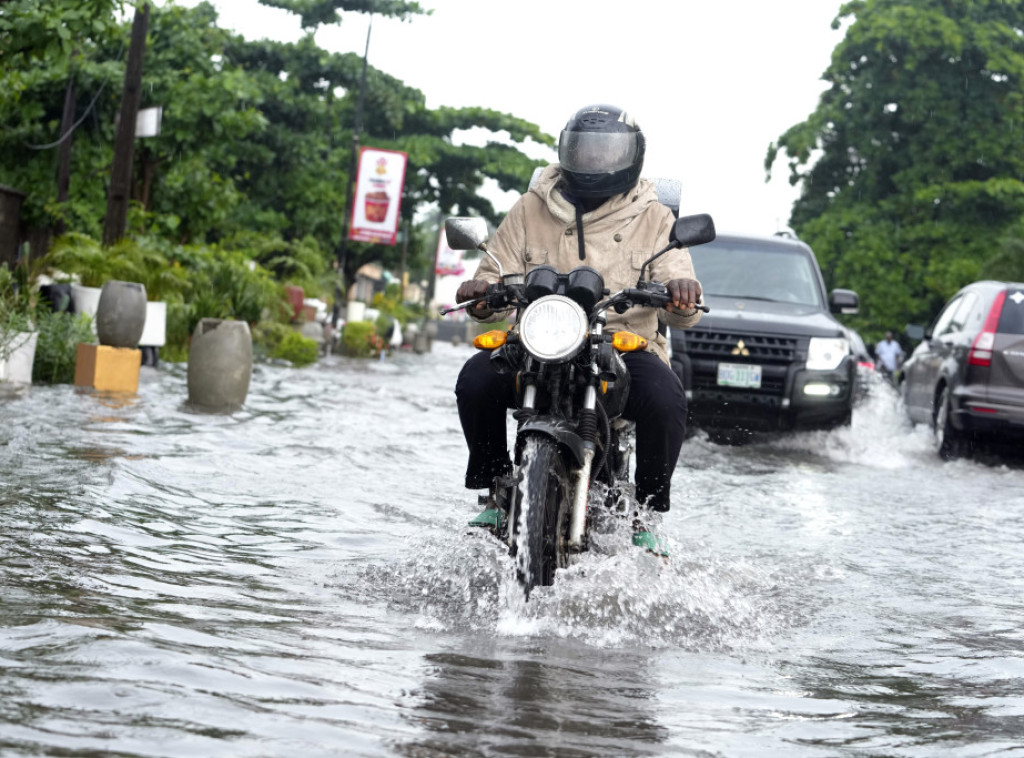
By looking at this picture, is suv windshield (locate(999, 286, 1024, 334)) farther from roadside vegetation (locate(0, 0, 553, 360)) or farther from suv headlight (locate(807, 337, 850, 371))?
roadside vegetation (locate(0, 0, 553, 360))

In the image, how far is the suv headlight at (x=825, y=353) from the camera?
545 inches

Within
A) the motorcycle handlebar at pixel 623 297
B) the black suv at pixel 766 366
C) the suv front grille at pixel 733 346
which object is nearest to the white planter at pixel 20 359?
the black suv at pixel 766 366

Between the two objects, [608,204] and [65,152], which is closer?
[608,204]

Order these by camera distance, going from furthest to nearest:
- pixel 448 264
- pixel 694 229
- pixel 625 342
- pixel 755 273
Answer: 1. pixel 448 264
2. pixel 755 273
3. pixel 694 229
4. pixel 625 342

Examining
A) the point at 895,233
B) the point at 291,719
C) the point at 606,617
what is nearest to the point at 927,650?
the point at 606,617

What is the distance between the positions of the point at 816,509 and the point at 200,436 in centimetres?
442

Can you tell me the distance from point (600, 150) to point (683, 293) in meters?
0.80

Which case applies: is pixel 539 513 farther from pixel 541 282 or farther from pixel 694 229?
pixel 694 229

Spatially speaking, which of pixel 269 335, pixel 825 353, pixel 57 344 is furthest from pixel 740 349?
pixel 269 335

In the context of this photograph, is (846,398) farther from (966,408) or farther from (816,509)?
(816,509)

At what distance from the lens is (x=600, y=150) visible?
6.04 m

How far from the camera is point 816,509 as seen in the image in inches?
384

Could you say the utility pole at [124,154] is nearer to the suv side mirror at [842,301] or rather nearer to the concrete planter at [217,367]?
the concrete planter at [217,367]

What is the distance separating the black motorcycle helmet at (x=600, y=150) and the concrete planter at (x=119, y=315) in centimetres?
905
